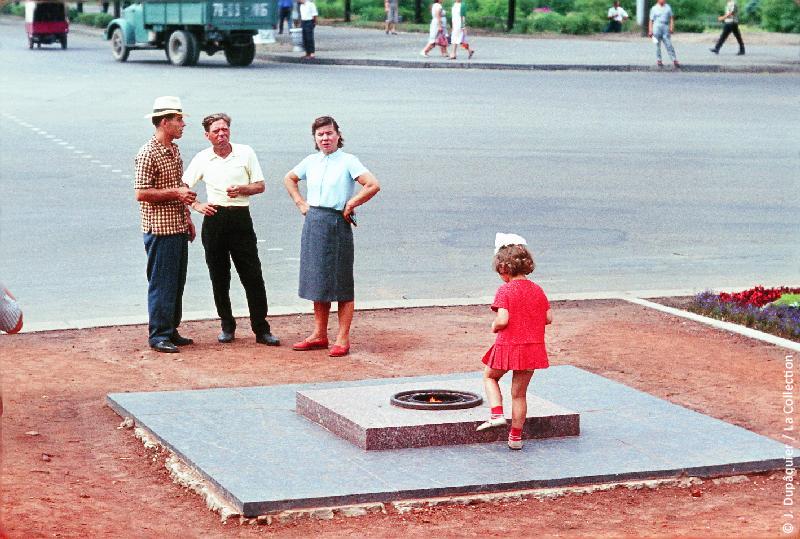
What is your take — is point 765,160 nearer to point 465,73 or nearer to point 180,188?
point 180,188

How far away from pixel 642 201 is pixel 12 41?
40574 millimetres

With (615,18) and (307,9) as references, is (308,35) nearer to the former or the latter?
(307,9)

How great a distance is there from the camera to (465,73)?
3797cm

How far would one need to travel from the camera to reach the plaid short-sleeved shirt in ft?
34.8

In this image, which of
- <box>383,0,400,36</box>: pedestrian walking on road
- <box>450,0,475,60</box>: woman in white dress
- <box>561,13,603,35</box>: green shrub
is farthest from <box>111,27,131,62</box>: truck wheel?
<box>561,13,603,35</box>: green shrub

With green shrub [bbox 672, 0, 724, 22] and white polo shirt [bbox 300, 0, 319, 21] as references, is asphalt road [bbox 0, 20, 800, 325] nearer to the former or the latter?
white polo shirt [bbox 300, 0, 319, 21]

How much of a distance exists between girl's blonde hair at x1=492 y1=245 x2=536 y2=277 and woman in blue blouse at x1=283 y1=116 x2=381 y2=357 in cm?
286

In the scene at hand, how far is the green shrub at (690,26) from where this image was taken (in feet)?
189

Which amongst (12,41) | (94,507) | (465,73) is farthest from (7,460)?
(12,41)

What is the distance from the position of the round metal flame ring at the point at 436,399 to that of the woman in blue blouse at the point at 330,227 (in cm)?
208

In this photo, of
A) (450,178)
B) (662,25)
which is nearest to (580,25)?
(662,25)

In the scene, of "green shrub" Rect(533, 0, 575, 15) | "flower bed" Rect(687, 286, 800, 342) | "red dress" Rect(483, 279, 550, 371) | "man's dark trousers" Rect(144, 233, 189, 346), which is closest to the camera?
"red dress" Rect(483, 279, 550, 371)

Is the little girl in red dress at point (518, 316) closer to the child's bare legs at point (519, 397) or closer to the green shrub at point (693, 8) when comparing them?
the child's bare legs at point (519, 397)

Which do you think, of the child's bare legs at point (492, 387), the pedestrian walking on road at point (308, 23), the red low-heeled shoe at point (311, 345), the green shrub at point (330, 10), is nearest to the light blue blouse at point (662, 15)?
the pedestrian walking on road at point (308, 23)
